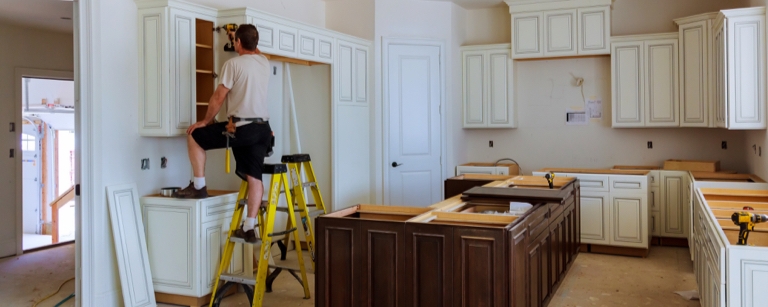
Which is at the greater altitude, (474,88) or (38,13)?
(38,13)

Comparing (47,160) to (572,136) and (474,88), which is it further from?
(572,136)

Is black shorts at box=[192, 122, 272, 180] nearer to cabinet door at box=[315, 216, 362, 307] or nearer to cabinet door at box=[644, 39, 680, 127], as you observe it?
cabinet door at box=[315, 216, 362, 307]

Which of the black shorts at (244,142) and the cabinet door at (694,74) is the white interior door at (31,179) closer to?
the black shorts at (244,142)

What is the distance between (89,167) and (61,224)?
5.82m

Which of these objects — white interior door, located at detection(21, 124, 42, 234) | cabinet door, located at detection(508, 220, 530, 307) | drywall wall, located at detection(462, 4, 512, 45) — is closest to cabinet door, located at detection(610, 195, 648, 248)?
drywall wall, located at detection(462, 4, 512, 45)

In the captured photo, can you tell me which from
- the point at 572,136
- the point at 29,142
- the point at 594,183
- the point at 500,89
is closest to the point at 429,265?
the point at 594,183

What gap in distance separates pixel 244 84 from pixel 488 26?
4.30m

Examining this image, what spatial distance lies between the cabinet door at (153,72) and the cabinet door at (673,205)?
511cm

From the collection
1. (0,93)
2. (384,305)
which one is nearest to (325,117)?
(384,305)

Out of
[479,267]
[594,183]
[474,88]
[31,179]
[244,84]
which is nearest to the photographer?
[479,267]

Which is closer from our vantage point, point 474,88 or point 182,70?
point 182,70

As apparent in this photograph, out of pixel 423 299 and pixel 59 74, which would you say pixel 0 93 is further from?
pixel 423 299

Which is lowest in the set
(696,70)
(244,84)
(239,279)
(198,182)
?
(239,279)

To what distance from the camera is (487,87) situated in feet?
24.1
